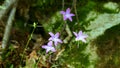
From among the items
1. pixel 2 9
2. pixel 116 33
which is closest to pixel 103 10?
pixel 116 33

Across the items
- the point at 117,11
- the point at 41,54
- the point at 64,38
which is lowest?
the point at 41,54

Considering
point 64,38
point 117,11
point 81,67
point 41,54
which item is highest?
point 117,11

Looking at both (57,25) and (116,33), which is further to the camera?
(57,25)

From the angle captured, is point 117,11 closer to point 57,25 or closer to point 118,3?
point 118,3

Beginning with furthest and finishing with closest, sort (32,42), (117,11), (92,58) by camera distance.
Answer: (32,42) < (117,11) < (92,58)

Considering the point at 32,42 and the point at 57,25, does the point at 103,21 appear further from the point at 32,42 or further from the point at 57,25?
the point at 32,42

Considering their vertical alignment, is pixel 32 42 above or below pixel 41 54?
above

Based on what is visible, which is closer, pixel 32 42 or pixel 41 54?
pixel 41 54

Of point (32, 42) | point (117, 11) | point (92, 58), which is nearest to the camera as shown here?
point (92, 58)

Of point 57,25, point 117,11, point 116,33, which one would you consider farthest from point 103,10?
point 57,25
